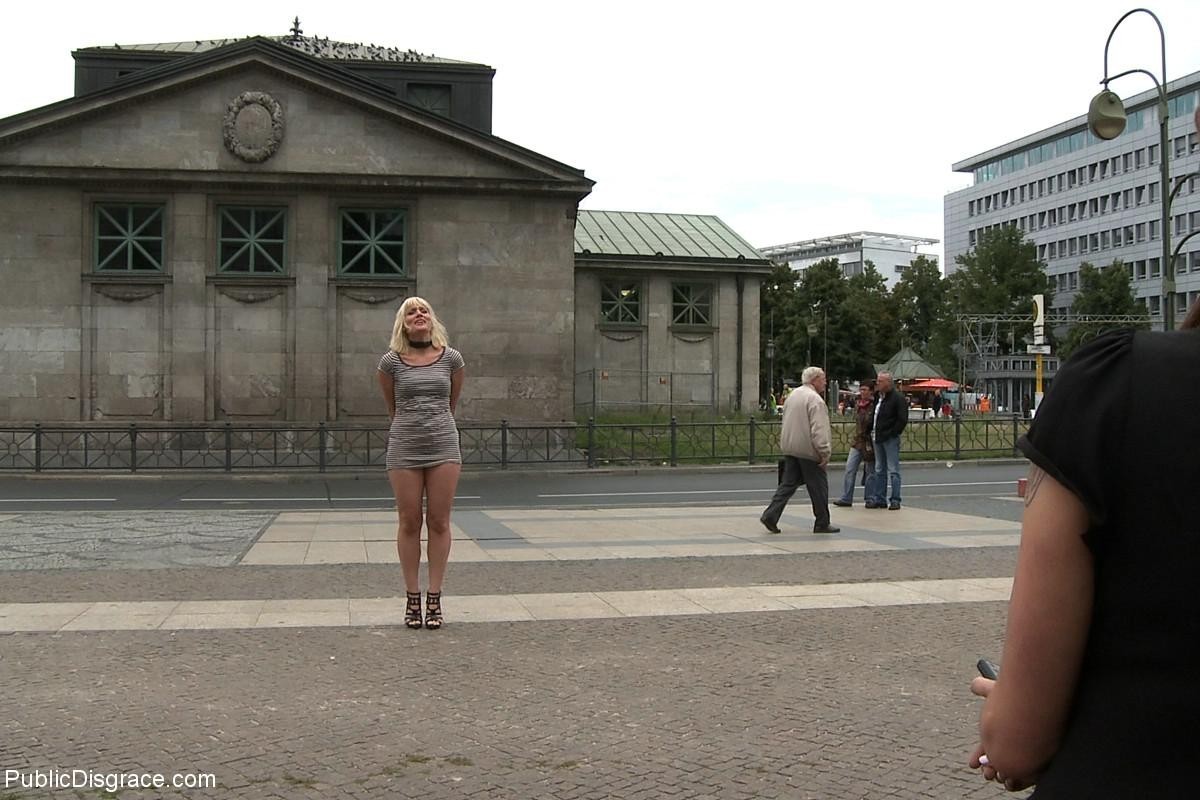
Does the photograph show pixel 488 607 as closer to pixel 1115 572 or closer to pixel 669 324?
pixel 1115 572

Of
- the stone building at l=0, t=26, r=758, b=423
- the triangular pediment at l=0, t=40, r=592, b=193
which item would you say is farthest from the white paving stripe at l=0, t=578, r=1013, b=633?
the triangular pediment at l=0, t=40, r=592, b=193

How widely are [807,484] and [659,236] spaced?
112 feet

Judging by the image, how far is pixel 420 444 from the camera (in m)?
7.41

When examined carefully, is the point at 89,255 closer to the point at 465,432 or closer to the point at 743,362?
the point at 465,432

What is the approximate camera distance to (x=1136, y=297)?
9556cm

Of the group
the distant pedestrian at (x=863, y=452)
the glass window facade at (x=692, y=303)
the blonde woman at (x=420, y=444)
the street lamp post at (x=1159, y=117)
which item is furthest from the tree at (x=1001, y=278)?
the blonde woman at (x=420, y=444)

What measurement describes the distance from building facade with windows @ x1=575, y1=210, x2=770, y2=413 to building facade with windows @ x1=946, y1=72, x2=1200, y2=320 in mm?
50992

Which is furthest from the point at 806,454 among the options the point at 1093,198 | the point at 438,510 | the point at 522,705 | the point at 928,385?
the point at 1093,198

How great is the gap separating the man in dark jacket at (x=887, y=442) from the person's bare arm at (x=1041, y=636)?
14.2 metres

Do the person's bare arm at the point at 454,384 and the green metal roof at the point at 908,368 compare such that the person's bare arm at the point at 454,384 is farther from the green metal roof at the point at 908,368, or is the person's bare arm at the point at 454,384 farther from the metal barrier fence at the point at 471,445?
the green metal roof at the point at 908,368

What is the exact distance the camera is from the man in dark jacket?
15.7 meters

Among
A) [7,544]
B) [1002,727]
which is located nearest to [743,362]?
[7,544]

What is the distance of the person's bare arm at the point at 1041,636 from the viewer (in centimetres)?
168

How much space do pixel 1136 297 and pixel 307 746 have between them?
101647 mm
